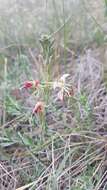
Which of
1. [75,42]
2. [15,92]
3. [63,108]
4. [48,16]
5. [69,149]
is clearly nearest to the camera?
[69,149]

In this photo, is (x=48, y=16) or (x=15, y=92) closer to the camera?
(x=15, y=92)

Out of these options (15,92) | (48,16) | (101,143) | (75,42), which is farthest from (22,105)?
(48,16)

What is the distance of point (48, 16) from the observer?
7.03ft

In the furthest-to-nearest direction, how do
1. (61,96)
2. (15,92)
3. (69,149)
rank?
1. (15,92)
2. (69,149)
3. (61,96)

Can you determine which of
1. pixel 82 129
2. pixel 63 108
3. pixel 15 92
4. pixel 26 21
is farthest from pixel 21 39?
pixel 82 129

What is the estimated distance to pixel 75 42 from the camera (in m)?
2.01

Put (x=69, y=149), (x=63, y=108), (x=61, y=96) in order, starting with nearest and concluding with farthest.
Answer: (x=61, y=96), (x=69, y=149), (x=63, y=108)

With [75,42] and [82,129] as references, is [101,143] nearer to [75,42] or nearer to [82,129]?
[82,129]

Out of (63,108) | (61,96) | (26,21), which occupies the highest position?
(26,21)

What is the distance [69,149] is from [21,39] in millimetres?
850

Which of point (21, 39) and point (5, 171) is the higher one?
point (21, 39)

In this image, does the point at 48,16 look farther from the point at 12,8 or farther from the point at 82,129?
the point at 82,129

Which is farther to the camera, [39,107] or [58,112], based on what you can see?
[58,112]

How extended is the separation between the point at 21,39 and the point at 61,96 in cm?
88
